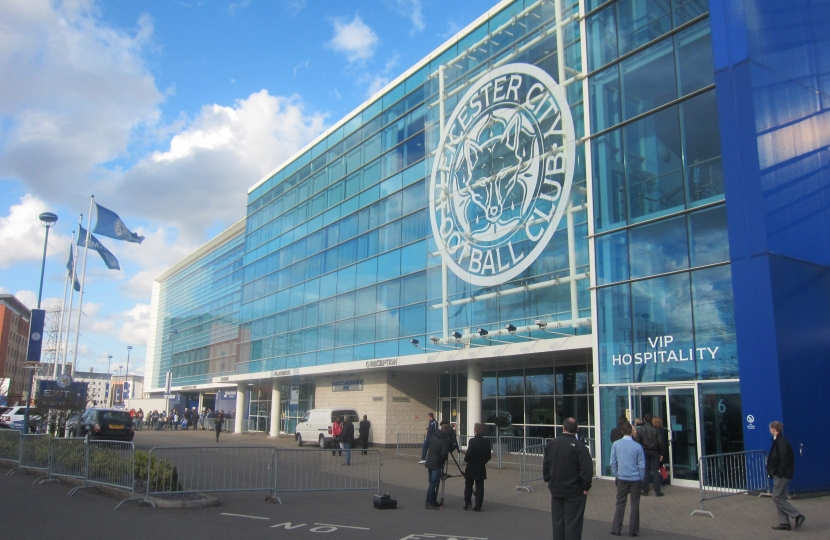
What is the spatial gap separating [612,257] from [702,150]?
373cm

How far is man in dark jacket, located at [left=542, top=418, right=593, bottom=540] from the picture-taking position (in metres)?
8.16

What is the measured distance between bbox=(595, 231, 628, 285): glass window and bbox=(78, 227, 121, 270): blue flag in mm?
26405

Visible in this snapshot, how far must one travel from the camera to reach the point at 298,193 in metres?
43.0

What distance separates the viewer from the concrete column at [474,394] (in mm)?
26703

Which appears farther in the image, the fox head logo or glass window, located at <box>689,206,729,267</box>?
the fox head logo

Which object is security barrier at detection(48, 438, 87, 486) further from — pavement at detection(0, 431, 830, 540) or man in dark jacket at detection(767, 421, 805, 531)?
man in dark jacket at detection(767, 421, 805, 531)

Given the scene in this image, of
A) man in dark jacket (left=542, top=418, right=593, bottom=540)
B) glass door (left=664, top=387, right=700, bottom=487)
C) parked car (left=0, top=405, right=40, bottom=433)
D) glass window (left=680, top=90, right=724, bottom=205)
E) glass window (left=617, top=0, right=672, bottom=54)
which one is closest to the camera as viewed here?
man in dark jacket (left=542, top=418, right=593, bottom=540)

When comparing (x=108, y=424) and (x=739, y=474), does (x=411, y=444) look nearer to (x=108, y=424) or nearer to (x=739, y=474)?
(x=108, y=424)

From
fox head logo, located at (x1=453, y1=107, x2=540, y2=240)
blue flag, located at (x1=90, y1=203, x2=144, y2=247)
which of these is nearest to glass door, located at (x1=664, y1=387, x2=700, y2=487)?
fox head logo, located at (x1=453, y1=107, x2=540, y2=240)

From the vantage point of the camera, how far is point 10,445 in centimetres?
1928

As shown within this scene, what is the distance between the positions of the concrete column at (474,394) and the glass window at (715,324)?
11.7 meters

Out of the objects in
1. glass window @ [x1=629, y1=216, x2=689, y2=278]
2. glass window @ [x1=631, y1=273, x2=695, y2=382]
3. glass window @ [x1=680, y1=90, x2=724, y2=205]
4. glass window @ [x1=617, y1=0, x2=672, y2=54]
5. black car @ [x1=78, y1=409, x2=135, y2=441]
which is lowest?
black car @ [x1=78, y1=409, x2=135, y2=441]

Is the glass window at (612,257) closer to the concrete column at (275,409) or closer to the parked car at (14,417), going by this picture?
the concrete column at (275,409)

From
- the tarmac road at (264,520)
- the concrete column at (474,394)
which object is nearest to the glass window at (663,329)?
the tarmac road at (264,520)
